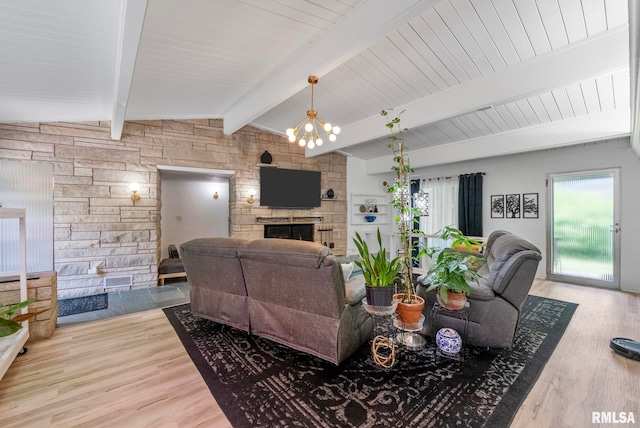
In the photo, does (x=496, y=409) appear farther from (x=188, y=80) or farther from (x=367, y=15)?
(x=188, y=80)

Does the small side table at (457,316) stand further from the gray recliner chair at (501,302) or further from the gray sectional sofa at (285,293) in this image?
the gray sectional sofa at (285,293)

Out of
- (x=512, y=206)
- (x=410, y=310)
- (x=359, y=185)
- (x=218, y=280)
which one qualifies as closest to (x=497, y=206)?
(x=512, y=206)

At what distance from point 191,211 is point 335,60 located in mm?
4993

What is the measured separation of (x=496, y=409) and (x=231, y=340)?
2141 mm

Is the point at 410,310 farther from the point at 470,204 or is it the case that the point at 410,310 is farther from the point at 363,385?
the point at 470,204

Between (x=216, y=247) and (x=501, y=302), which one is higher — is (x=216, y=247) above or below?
above

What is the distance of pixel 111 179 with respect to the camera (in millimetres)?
4391

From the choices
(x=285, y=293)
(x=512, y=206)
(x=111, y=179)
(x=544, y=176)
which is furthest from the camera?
(x=512, y=206)

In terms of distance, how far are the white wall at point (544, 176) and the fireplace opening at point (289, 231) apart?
3.33 meters

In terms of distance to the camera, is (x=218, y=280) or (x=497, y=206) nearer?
(x=218, y=280)

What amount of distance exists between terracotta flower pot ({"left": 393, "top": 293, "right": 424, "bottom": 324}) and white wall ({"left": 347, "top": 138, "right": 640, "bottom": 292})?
4.72 meters

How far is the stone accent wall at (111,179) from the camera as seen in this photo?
13.2ft

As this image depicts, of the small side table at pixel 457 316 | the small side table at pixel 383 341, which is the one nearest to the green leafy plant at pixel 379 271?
the small side table at pixel 383 341

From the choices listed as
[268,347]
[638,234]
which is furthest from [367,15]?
[638,234]
